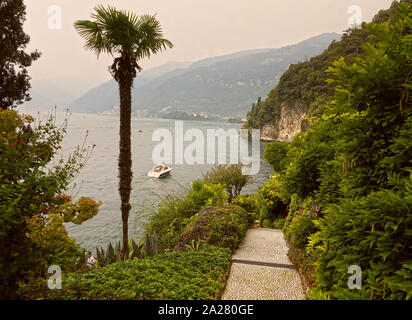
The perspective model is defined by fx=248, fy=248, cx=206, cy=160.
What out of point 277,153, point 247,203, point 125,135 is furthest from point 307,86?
point 125,135

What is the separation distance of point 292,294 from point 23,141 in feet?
20.4

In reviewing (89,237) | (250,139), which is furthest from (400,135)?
(250,139)

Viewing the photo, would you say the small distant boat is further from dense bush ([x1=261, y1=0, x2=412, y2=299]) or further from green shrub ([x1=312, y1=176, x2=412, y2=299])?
green shrub ([x1=312, y1=176, x2=412, y2=299])

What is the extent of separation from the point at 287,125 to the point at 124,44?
240 feet

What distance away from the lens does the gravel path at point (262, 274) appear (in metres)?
5.48

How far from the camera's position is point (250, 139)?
302 feet

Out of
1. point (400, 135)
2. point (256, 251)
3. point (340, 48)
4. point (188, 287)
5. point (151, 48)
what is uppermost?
point (340, 48)

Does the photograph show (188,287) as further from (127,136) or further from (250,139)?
(250,139)

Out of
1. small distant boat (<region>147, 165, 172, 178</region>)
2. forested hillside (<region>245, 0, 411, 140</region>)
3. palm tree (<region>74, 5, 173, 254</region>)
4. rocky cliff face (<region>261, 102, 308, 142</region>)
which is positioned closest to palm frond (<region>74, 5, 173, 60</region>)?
palm tree (<region>74, 5, 173, 254</region>)

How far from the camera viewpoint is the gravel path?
5.48 metres

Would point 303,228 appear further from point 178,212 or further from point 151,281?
point 178,212

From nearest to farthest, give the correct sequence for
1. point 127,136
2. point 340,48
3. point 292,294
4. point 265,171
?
1. point 292,294
2. point 127,136
3. point 265,171
4. point 340,48

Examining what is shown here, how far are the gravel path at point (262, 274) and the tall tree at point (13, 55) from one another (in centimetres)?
1046

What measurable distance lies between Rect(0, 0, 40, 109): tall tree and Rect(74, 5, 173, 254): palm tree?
5.17 metres
